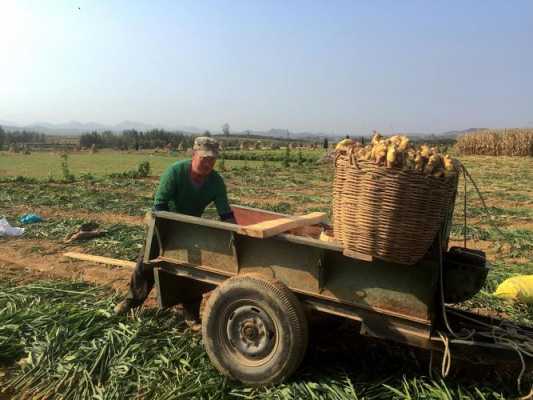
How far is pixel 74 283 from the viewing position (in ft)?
19.1

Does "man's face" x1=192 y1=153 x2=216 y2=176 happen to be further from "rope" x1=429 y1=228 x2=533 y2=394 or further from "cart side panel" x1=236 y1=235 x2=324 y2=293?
"rope" x1=429 y1=228 x2=533 y2=394

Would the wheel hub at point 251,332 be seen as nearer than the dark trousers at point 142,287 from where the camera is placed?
Yes

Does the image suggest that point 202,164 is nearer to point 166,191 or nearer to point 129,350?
point 166,191

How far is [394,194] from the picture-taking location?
286cm

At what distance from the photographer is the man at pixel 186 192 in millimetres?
4539

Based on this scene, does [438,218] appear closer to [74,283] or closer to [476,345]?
[476,345]

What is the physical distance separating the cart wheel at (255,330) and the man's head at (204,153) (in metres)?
1.39

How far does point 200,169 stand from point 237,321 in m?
1.63

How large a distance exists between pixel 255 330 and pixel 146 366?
1.02 metres

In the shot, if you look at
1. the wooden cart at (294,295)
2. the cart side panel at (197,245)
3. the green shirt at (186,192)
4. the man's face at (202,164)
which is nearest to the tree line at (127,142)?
the green shirt at (186,192)

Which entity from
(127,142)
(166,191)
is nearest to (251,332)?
(166,191)

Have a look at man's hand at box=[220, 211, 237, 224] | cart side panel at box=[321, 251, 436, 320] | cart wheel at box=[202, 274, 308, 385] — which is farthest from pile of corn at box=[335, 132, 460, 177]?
man's hand at box=[220, 211, 237, 224]

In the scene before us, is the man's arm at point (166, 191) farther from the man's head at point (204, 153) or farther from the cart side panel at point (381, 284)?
the cart side panel at point (381, 284)

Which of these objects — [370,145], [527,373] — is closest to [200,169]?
[370,145]
